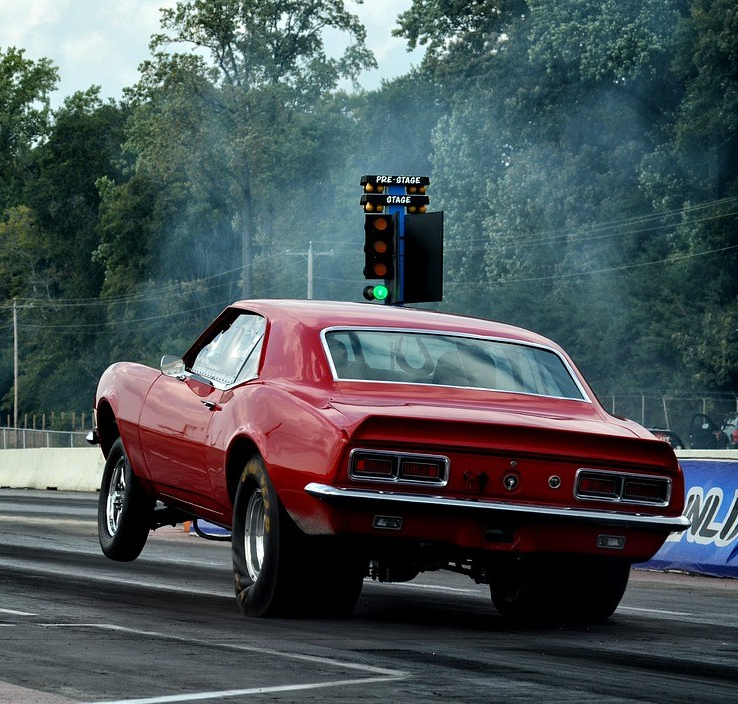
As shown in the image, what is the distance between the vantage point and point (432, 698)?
6.32m

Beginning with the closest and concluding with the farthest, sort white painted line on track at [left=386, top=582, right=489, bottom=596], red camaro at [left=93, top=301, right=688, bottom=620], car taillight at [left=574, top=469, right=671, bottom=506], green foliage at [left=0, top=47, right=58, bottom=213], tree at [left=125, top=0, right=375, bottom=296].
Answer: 1. red camaro at [left=93, top=301, right=688, bottom=620]
2. car taillight at [left=574, top=469, right=671, bottom=506]
3. white painted line on track at [left=386, top=582, right=489, bottom=596]
4. tree at [left=125, top=0, right=375, bottom=296]
5. green foliage at [left=0, top=47, right=58, bottom=213]

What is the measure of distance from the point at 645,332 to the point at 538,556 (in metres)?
55.1

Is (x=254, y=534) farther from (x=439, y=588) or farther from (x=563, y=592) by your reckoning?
(x=439, y=588)

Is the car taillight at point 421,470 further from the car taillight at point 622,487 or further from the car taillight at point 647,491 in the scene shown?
the car taillight at point 647,491

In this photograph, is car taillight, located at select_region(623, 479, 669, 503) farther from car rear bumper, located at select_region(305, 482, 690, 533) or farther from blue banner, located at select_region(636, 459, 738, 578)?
blue banner, located at select_region(636, 459, 738, 578)

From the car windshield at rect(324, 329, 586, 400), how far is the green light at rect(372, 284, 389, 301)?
35.6ft

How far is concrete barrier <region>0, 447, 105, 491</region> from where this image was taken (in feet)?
121

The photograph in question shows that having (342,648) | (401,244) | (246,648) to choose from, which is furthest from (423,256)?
(246,648)

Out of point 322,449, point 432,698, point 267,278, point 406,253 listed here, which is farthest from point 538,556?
point 267,278

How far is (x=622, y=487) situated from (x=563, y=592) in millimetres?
1372

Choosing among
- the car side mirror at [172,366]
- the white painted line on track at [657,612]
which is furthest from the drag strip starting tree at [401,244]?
the white painted line on track at [657,612]

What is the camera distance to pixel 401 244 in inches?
844

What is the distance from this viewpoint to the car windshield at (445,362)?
9.59m

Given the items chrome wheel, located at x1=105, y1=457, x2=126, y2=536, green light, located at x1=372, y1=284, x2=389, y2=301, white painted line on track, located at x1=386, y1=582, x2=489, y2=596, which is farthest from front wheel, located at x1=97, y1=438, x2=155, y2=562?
green light, located at x1=372, y1=284, x2=389, y2=301
